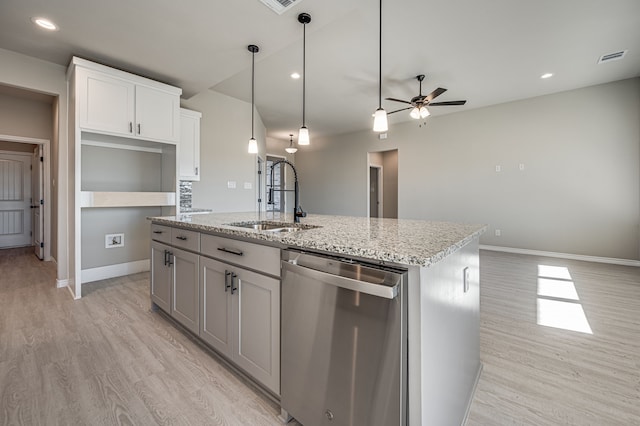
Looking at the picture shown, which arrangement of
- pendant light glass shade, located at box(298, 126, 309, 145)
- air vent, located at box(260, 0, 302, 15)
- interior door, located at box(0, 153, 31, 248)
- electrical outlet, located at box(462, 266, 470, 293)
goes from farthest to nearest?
interior door, located at box(0, 153, 31, 248)
pendant light glass shade, located at box(298, 126, 309, 145)
air vent, located at box(260, 0, 302, 15)
electrical outlet, located at box(462, 266, 470, 293)

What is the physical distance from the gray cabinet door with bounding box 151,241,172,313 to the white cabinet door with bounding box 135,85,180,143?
158 cm

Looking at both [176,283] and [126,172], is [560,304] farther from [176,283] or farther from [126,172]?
[126,172]

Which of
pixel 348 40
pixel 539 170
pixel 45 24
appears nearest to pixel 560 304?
pixel 539 170

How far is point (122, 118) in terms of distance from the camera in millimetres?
3080

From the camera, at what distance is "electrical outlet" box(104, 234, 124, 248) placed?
3.64 m

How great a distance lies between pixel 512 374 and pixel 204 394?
180 cm

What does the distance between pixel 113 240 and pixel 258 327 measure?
11.0 feet

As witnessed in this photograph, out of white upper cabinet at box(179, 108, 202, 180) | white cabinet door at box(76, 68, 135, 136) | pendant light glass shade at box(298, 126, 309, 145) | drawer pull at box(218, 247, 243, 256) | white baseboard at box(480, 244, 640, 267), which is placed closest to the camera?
drawer pull at box(218, 247, 243, 256)

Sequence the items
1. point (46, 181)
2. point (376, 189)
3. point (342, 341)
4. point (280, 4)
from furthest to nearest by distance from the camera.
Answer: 1. point (376, 189)
2. point (46, 181)
3. point (280, 4)
4. point (342, 341)

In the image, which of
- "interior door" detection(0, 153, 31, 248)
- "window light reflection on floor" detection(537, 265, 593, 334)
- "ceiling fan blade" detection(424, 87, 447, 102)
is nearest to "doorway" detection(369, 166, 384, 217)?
"ceiling fan blade" detection(424, 87, 447, 102)

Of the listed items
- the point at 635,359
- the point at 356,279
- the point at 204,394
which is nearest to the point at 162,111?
the point at 204,394

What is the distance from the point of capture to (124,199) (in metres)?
3.23

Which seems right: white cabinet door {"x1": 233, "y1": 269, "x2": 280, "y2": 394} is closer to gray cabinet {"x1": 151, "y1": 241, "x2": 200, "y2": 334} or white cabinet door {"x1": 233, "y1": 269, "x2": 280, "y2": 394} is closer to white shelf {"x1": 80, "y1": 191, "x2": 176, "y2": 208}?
gray cabinet {"x1": 151, "y1": 241, "x2": 200, "y2": 334}

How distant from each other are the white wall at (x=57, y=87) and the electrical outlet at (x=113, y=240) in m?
0.39
